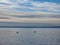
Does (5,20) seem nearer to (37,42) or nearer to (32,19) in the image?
(32,19)

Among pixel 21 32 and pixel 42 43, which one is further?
pixel 21 32

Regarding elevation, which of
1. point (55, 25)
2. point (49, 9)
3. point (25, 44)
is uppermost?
point (49, 9)

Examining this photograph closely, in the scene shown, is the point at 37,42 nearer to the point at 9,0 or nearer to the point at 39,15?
the point at 39,15

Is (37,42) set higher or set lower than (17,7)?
lower

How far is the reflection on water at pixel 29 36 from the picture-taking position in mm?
2971

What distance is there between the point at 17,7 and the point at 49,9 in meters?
0.51

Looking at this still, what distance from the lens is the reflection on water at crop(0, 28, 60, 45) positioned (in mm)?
2971

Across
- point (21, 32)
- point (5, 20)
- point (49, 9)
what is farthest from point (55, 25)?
point (5, 20)

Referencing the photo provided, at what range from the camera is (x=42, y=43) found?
9.67 feet

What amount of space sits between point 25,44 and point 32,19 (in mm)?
458

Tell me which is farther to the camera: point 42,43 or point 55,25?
point 55,25

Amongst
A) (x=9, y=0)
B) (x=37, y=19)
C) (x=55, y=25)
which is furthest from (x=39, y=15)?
(x=9, y=0)

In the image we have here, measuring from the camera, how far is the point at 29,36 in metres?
3.13

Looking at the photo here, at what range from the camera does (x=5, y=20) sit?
123 inches
